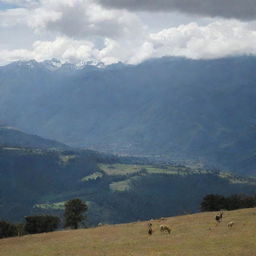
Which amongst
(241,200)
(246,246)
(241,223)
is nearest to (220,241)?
(246,246)

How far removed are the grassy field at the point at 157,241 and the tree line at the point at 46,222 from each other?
42525mm

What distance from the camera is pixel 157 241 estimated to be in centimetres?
6756

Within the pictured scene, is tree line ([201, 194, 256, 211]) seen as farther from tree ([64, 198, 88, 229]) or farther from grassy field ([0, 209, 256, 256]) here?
grassy field ([0, 209, 256, 256])

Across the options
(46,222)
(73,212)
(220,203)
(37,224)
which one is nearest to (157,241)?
(73,212)

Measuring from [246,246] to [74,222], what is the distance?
8289cm

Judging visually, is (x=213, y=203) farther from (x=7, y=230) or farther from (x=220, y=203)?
(x=7, y=230)

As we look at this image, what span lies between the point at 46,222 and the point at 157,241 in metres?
74.8

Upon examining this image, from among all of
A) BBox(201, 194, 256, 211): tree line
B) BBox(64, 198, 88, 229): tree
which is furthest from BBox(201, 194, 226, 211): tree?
BBox(64, 198, 88, 229): tree

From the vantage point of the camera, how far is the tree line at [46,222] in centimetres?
13312

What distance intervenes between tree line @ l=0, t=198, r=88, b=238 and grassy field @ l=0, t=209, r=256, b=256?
1674 inches

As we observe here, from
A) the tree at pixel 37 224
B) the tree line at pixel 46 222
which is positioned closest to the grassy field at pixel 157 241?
the tree line at pixel 46 222

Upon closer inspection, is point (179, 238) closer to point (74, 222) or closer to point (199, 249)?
point (199, 249)

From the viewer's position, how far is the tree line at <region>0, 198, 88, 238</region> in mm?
133125

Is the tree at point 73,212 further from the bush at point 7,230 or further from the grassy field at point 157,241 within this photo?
the grassy field at point 157,241
